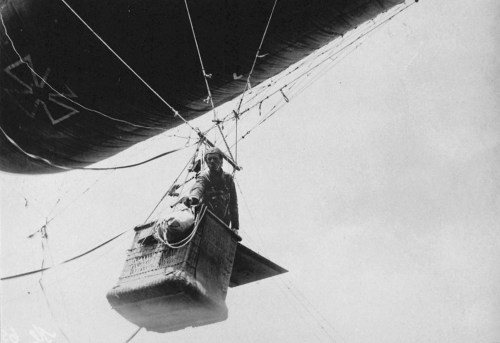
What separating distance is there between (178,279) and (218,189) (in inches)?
49.1

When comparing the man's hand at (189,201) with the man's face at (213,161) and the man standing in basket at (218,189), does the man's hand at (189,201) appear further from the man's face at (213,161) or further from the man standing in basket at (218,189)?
the man's face at (213,161)

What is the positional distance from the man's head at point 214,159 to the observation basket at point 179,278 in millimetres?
774

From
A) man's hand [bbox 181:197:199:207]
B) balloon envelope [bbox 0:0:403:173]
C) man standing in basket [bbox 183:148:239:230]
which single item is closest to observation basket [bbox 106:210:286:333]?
man's hand [bbox 181:197:199:207]

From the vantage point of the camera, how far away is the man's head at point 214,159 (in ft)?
→ 14.5

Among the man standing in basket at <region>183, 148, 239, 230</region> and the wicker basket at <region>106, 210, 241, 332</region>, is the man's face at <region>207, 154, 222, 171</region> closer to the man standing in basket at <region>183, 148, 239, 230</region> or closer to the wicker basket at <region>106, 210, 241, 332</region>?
the man standing in basket at <region>183, 148, 239, 230</region>

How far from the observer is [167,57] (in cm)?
552

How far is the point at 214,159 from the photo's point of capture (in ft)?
14.5

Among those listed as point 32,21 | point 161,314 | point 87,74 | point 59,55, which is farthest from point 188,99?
point 161,314

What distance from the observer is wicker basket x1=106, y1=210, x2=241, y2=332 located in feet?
10.9

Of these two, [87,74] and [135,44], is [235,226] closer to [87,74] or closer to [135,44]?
[135,44]

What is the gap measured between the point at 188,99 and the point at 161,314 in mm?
3320

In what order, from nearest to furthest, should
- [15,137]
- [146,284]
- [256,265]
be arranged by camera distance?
1. [146,284]
2. [256,265]
3. [15,137]

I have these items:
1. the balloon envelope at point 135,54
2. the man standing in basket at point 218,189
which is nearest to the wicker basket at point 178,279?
the man standing in basket at point 218,189

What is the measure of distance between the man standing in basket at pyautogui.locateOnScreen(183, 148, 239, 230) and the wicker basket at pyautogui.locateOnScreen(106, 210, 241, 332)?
392mm
